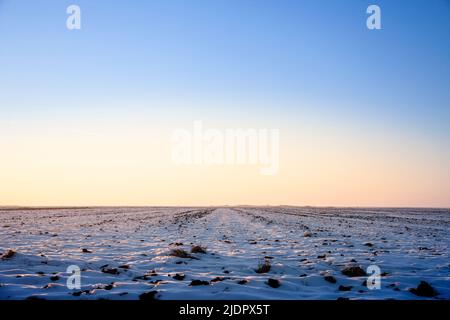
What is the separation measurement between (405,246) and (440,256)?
2.50 m

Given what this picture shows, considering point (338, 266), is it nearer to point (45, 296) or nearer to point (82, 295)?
point (82, 295)

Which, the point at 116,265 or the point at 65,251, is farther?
the point at 65,251

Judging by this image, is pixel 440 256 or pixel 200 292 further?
pixel 440 256
